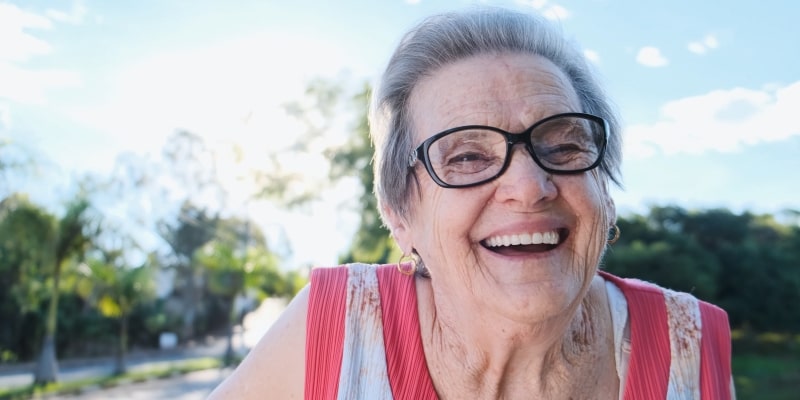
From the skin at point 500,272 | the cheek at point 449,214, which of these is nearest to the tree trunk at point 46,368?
the skin at point 500,272

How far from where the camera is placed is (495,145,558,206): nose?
4.27 feet

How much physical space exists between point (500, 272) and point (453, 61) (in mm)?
514

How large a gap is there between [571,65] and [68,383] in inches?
835

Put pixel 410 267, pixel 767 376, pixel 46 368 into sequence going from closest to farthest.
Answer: pixel 410 267 → pixel 767 376 → pixel 46 368

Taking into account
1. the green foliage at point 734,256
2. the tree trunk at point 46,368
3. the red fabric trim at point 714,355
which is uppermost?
the red fabric trim at point 714,355

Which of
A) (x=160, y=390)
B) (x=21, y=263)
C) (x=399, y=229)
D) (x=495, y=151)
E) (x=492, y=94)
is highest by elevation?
(x=492, y=94)

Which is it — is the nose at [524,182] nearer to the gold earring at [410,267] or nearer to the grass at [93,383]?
the gold earring at [410,267]

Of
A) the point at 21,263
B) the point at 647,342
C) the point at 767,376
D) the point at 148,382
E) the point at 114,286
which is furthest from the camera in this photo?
the point at 21,263

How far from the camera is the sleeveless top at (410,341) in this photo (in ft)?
4.91

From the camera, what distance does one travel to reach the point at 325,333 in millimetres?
1545

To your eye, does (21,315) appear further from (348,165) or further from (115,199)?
(348,165)

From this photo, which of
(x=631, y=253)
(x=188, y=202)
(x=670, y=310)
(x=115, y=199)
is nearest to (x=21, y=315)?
(x=115, y=199)

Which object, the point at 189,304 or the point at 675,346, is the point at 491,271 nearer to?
the point at 675,346

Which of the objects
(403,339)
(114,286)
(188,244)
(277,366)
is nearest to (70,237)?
(114,286)
